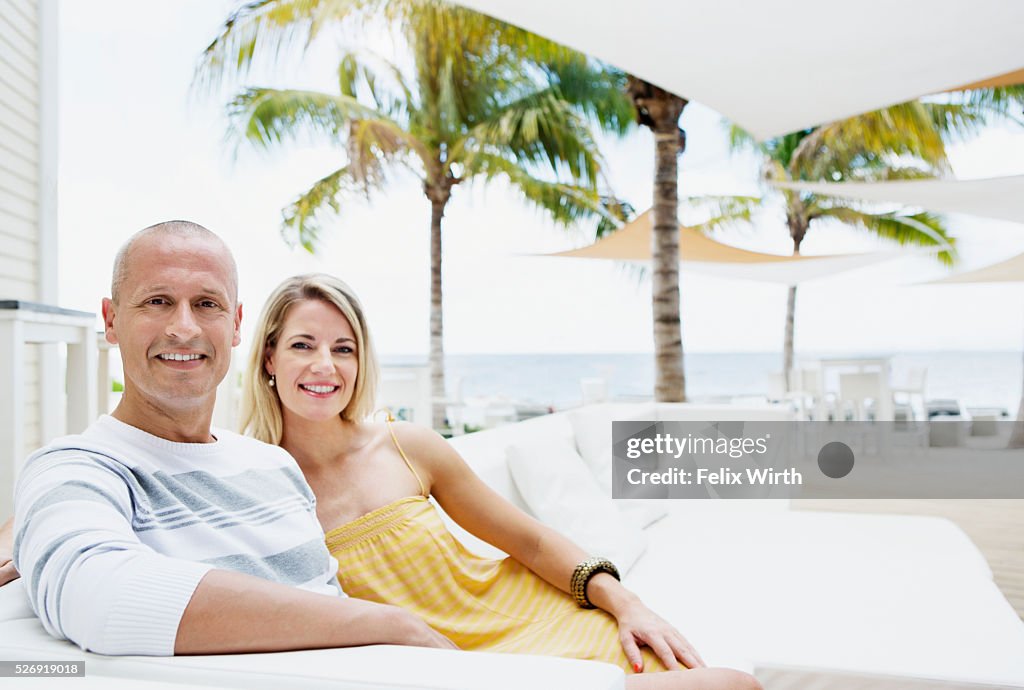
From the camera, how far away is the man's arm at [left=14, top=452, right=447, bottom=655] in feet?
2.91

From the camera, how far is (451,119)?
10.3 meters

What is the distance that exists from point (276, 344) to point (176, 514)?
24.2 inches

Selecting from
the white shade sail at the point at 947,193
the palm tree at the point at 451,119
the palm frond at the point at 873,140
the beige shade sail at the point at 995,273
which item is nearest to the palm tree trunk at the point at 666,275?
the white shade sail at the point at 947,193

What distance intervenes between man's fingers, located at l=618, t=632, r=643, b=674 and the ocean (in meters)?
29.8

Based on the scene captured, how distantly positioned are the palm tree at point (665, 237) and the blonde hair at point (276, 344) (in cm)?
485

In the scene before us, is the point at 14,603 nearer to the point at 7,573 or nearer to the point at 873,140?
the point at 7,573

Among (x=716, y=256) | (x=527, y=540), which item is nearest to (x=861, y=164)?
(x=716, y=256)

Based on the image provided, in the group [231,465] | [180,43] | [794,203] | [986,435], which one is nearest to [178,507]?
[231,465]

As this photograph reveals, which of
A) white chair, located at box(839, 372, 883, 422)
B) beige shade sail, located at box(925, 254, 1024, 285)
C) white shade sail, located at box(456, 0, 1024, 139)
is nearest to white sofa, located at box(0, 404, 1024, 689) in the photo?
white shade sail, located at box(456, 0, 1024, 139)

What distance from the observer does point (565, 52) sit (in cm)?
927

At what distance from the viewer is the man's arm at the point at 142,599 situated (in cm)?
89

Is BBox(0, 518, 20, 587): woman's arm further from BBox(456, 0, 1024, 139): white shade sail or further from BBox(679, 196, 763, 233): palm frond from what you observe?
BBox(679, 196, 763, 233): palm frond

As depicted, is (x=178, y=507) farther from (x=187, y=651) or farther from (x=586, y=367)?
(x=586, y=367)

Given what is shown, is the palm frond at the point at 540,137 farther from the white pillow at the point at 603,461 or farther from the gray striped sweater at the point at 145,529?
the gray striped sweater at the point at 145,529
